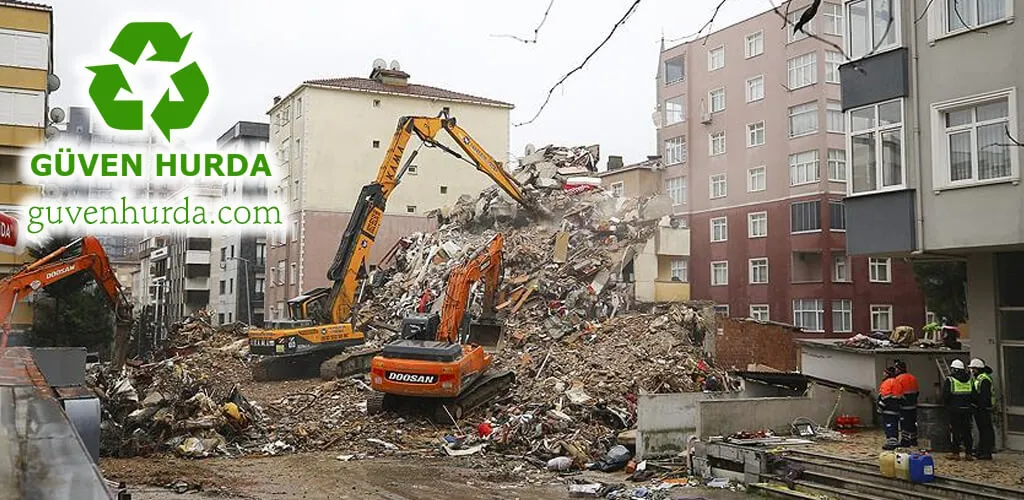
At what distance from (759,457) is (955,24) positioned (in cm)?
662

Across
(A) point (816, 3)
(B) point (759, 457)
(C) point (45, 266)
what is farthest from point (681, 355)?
(A) point (816, 3)

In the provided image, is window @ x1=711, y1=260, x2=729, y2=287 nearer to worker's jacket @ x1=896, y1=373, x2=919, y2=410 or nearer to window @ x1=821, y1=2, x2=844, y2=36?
window @ x1=821, y1=2, x2=844, y2=36

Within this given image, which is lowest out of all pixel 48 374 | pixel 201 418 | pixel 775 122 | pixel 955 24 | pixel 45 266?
pixel 201 418

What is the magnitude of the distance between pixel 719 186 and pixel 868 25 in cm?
2798

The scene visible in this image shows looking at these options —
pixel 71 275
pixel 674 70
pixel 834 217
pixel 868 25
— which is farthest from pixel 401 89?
pixel 868 25

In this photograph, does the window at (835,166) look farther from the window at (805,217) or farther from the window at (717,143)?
the window at (717,143)

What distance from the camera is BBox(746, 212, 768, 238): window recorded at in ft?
129

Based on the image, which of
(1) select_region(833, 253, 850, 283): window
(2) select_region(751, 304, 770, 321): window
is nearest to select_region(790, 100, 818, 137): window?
(1) select_region(833, 253, 850, 283): window

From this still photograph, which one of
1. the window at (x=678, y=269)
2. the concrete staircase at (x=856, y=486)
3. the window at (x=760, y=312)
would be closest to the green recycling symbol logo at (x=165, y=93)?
the concrete staircase at (x=856, y=486)

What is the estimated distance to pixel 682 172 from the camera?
4362 cm

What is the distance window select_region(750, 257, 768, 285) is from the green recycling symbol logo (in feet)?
89.7

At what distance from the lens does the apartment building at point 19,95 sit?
33500 millimetres

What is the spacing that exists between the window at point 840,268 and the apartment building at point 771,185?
0.06 metres

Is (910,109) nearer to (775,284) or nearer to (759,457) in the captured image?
(759,457)
